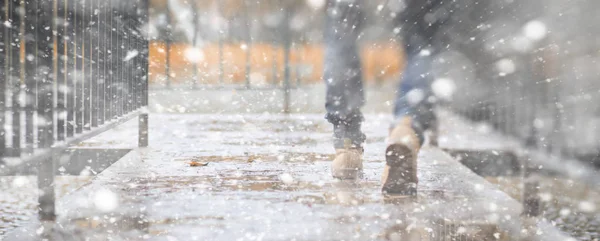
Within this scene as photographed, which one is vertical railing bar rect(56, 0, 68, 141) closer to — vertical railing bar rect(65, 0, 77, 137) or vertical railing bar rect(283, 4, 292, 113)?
vertical railing bar rect(65, 0, 77, 137)

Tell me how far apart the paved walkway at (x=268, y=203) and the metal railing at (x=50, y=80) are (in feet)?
0.75

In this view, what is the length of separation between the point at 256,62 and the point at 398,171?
7.46 meters

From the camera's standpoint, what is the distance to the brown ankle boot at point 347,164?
3238 mm

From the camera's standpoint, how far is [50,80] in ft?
7.93

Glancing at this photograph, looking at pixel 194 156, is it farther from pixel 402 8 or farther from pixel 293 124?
pixel 293 124

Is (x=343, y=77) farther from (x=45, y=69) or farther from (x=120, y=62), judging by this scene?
(x=45, y=69)

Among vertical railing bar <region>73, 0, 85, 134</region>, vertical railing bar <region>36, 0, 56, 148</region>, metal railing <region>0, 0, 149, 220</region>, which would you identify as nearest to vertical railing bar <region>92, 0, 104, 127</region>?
metal railing <region>0, 0, 149, 220</region>

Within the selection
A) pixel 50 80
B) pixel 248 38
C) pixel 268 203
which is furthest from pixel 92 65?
pixel 248 38

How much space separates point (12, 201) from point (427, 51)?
187 centimetres

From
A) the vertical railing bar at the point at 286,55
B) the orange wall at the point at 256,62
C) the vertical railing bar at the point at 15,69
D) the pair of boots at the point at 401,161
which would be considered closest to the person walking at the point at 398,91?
the pair of boots at the point at 401,161

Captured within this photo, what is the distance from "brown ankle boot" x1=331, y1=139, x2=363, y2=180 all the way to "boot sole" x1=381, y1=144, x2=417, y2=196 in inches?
16.3

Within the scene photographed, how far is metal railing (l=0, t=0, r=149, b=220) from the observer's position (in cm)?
229

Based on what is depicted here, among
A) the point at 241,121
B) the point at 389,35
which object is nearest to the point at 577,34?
the point at 241,121

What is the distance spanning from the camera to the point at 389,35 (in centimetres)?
988
